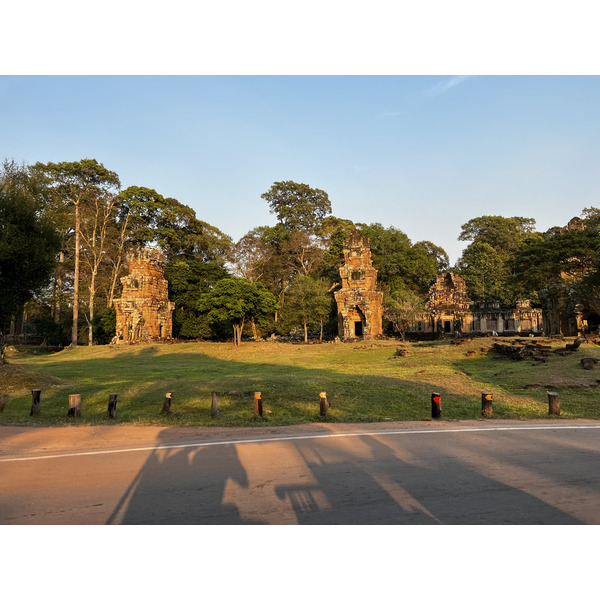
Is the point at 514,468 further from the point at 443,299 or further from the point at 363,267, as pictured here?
the point at 443,299

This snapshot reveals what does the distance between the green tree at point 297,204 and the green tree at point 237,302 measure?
26.7 meters

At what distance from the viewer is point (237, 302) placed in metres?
32.4

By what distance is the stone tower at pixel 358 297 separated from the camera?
39.1 meters

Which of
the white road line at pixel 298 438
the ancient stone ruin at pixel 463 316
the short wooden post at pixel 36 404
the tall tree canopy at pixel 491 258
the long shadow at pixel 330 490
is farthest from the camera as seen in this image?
the tall tree canopy at pixel 491 258

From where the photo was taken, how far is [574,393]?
40.8 ft

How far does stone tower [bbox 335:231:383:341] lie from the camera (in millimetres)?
39125

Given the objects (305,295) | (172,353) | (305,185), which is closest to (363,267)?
(305,295)

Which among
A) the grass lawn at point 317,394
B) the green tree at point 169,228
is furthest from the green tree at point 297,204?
the grass lawn at point 317,394

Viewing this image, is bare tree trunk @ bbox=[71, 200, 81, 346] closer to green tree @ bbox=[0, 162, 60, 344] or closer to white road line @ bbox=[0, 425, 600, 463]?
green tree @ bbox=[0, 162, 60, 344]

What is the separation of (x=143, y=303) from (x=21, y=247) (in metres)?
23.0

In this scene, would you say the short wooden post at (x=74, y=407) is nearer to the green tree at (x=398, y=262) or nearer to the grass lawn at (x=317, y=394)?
the grass lawn at (x=317, y=394)

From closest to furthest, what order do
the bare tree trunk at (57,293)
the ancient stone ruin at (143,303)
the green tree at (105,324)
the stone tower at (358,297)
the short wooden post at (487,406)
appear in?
the short wooden post at (487,406) < the ancient stone ruin at (143,303) < the stone tower at (358,297) < the green tree at (105,324) < the bare tree trunk at (57,293)

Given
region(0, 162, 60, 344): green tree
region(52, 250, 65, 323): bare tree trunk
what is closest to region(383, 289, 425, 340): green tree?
region(0, 162, 60, 344): green tree

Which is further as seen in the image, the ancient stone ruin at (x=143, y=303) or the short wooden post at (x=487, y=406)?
the ancient stone ruin at (x=143, y=303)
